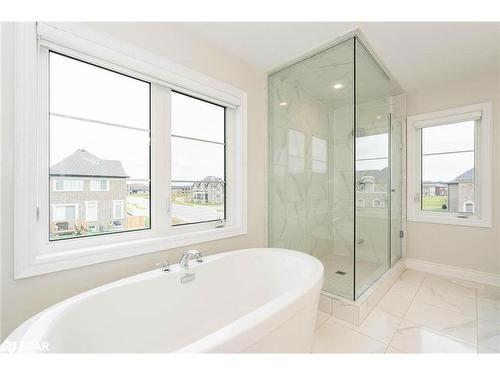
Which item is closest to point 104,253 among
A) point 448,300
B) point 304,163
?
point 304,163

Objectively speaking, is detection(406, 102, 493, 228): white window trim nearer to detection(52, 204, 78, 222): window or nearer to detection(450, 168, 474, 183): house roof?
detection(450, 168, 474, 183): house roof

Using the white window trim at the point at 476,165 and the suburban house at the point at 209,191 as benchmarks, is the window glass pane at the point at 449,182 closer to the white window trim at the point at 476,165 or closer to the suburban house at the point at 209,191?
the white window trim at the point at 476,165

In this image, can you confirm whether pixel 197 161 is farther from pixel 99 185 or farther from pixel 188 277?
pixel 188 277

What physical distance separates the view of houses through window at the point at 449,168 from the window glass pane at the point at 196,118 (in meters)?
2.66

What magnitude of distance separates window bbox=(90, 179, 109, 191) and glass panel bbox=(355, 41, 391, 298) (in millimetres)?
1971

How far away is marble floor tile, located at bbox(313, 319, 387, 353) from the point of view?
1457mm

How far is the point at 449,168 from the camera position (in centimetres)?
268

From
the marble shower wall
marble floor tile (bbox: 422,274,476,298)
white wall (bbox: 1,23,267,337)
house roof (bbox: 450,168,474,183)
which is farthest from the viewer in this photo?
house roof (bbox: 450,168,474,183)

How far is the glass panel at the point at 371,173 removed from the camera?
2027 millimetres

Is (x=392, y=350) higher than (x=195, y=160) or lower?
lower

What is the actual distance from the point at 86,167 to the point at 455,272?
149 inches

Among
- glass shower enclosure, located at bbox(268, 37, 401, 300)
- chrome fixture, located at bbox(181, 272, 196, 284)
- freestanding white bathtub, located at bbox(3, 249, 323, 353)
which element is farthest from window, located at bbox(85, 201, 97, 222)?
glass shower enclosure, located at bbox(268, 37, 401, 300)

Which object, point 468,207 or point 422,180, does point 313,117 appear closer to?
point 422,180

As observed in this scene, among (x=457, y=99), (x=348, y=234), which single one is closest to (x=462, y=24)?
(x=457, y=99)
